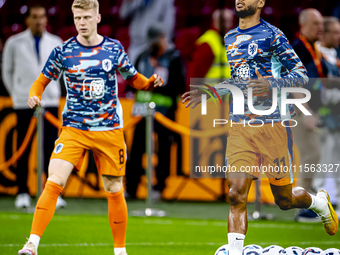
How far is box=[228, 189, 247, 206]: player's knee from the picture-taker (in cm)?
441

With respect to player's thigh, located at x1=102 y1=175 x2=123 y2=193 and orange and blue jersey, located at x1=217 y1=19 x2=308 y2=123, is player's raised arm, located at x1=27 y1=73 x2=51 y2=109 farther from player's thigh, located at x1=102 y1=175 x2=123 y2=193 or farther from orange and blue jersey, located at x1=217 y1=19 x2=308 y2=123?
orange and blue jersey, located at x1=217 y1=19 x2=308 y2=123

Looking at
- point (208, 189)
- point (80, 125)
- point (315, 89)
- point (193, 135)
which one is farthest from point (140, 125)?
point (80, 125)

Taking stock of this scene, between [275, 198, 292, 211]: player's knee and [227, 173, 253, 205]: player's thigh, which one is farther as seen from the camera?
[275, 198, 292, 211]: player's knee

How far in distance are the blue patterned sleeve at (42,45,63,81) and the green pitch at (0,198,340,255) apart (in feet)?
5.60

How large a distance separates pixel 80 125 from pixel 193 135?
4117mm

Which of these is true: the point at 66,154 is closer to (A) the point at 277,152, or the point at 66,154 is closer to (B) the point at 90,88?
(B) the point at 90,88

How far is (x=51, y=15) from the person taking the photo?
49.7ft

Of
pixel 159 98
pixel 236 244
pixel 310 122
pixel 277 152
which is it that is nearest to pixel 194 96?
pixel 277 152

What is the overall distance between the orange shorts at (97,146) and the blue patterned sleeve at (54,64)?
499mm

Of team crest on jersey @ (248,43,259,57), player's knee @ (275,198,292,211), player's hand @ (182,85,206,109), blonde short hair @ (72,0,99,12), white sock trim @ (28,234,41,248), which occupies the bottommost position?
white sock trim @ (28,234,41,248)

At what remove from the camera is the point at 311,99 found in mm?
7910

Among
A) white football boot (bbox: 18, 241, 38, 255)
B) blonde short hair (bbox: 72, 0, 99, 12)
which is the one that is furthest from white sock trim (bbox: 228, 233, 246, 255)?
blonde short hair (bbox: 72, 0, 99, 12)

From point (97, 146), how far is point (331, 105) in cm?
427

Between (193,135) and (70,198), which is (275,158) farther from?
(70,198)
